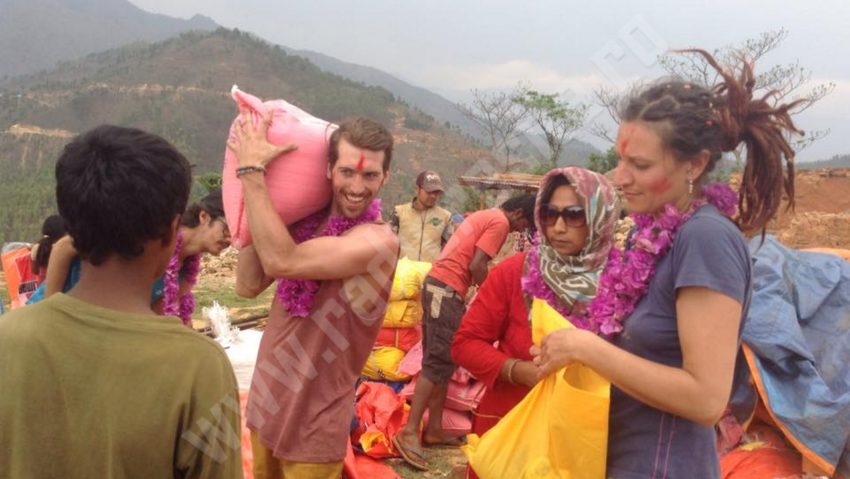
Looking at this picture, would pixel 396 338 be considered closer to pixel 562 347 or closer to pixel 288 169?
pixel 288 169

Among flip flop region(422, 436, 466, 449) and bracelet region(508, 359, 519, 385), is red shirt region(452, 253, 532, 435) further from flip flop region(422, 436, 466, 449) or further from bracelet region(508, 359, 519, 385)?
flip flop region(422, 436, 466, 449)

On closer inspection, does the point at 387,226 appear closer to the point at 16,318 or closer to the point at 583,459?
the point at 583,459

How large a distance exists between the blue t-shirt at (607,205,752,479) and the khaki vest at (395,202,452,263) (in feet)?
17.3

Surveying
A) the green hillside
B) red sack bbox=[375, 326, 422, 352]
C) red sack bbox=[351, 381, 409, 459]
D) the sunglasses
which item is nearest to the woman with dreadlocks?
the sunglasses

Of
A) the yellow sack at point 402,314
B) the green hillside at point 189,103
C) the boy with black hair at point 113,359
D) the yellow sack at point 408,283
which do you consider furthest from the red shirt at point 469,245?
the green hillside at point 189,103

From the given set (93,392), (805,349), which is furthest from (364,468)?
(93,392)

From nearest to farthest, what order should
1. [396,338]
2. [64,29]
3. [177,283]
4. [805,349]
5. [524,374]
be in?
[524,374] < [177,283] < [805,349] < [396,338] < [64,29]

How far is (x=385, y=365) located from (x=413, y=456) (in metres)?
1.02

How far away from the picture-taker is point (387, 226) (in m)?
2.30

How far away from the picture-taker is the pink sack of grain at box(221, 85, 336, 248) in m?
2.13

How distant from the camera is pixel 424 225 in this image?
697cm

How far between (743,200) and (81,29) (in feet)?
497

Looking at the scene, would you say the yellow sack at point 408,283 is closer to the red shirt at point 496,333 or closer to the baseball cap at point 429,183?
the baseball cap at point 429,183

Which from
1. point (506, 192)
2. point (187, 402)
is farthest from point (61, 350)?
point (506, 192)
